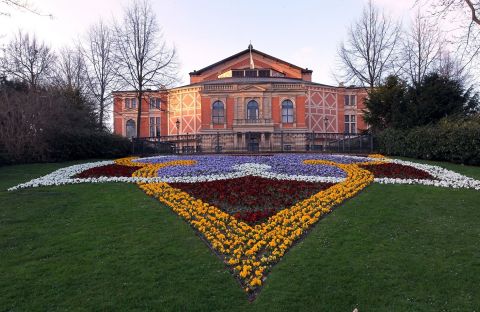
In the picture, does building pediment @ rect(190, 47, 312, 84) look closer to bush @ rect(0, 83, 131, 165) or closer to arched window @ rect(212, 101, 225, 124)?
arched window @ rect(212, 101, 225, 124)

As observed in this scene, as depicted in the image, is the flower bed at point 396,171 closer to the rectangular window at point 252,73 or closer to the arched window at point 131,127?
the rectangular window at point 252,73

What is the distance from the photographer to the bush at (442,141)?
13.5 metres

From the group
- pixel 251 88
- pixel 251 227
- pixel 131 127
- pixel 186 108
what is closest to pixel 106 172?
pixel 251 227

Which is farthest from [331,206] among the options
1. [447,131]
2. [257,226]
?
[447,131]

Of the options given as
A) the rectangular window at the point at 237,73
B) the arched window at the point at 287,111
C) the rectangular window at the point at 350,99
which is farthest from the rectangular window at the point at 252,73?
the rectangular window at the point at 350,99

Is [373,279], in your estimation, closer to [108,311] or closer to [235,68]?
[108,311]

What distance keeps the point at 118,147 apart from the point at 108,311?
1641 cm

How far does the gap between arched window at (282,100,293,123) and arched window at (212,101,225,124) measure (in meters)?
6.49

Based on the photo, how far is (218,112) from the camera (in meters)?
39.8

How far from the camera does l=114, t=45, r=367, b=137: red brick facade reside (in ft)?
127

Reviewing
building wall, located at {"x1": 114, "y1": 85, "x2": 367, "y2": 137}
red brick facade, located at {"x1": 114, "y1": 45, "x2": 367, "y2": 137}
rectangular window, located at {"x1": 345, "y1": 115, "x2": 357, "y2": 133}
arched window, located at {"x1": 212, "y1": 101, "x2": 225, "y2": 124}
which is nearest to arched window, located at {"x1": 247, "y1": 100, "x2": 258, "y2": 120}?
red brick facade, located at {"x1": 114, "y1": 45, "x2": 367, "y2": 137}

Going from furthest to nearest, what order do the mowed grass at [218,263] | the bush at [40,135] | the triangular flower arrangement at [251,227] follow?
the bush at [40,135] → the triangular flower arrangement at [251,227] → the mowed grass at [218,263]

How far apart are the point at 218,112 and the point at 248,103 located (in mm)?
3415

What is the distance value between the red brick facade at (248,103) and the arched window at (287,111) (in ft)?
0.35
